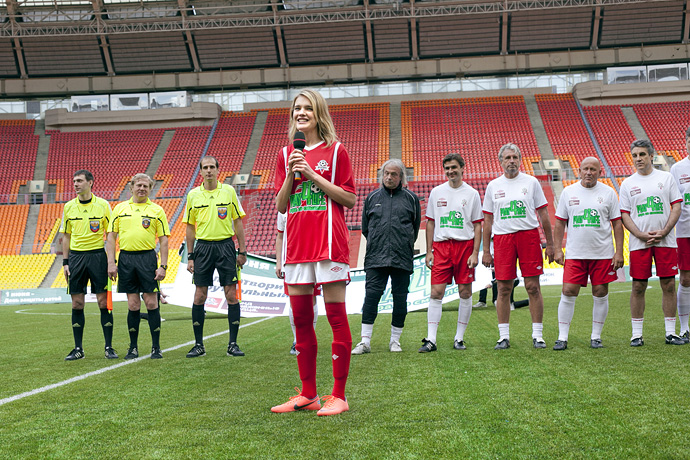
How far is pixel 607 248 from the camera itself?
5613 millimetres

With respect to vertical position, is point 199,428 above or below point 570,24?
below

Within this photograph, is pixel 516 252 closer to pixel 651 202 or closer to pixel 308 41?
pixel 651 202

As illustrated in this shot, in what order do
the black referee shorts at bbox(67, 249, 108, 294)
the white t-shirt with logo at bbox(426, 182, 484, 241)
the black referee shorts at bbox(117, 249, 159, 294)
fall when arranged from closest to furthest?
the white t-shirt with logo at bbox(426, 182, 484, 241)
the black referee shorts at bbox(117, 249, 159, 294)
the black referee shorts at bbox(67, 249, 108, 294)

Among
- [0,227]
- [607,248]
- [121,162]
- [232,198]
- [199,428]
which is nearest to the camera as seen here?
[199,428]

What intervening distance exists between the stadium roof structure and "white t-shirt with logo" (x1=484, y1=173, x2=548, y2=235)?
25.9m

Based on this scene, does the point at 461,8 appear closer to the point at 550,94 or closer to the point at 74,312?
the point at 550,94

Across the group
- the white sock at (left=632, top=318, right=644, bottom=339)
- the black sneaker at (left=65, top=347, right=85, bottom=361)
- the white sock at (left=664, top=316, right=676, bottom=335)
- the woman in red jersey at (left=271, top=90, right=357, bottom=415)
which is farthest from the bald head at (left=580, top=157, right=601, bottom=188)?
the black sneaker at (left=65, top=347, right=85, bottom=361)

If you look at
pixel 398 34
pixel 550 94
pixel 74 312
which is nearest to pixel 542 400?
pixel 74 312

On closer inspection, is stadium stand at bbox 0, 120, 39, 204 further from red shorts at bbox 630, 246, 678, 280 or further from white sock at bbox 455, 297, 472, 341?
red shorts at bbox 630, 246, 678, 280

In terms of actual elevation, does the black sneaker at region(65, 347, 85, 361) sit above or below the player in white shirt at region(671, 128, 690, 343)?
below

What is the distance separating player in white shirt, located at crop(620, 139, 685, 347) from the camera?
18.6 feet

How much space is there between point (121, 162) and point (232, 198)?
1123 inches

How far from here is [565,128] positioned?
32.2 meters

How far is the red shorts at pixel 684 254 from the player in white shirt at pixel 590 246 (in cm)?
59
